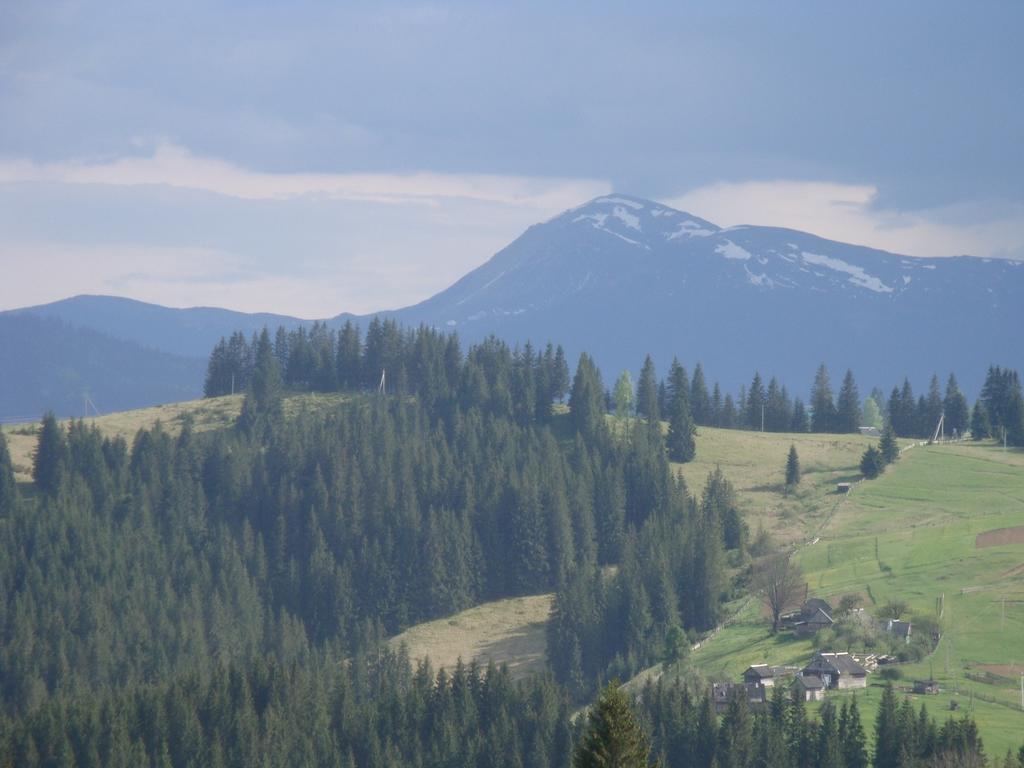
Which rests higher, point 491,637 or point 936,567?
point 936,567

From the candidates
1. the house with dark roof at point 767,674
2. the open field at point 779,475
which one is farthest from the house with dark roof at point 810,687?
the open field at point 779,475

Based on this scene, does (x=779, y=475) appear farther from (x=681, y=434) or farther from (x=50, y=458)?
(x=50, y=458)

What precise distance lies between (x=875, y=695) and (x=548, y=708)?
22966 millimetres

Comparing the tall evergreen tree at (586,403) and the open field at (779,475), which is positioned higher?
the tall evergreen tree at (586,403)

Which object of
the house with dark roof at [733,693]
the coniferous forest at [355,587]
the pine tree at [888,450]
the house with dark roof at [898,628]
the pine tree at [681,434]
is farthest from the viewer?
the pine tree at [681,434]

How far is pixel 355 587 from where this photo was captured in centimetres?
16800

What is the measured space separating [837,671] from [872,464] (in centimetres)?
6963

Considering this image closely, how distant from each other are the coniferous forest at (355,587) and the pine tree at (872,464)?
19.2 metres

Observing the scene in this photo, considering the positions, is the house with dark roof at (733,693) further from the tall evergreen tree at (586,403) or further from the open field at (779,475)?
the tall evergreen tree at (586,403)

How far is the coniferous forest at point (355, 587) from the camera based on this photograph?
110750 millimetres

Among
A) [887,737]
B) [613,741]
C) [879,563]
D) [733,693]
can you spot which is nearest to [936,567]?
[879,563]

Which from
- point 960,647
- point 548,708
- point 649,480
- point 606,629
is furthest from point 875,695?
point 649,480

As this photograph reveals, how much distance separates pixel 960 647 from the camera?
116312 millimetres

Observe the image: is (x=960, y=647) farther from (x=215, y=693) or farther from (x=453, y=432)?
(x=453, y=432)
